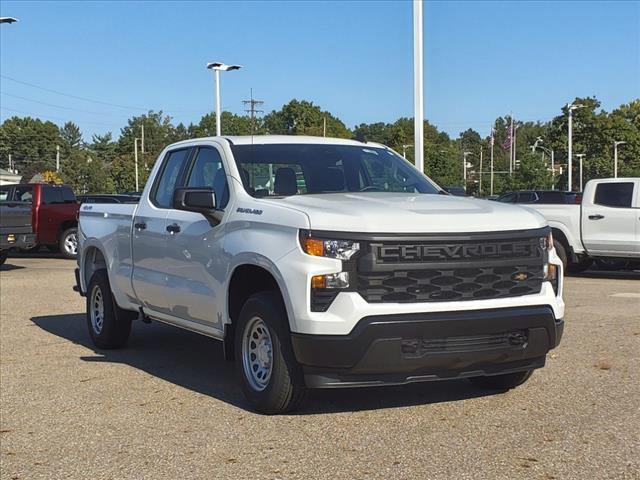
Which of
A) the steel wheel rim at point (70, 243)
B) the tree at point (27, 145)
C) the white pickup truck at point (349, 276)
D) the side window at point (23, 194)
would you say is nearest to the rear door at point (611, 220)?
the white pickup truck at point (349, 276)

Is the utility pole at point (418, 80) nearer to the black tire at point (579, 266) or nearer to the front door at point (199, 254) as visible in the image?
the black tire at point (579, 266)

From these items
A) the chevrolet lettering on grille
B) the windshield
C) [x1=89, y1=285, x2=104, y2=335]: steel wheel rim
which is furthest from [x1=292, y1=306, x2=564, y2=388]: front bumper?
[x1=89, y1=285, x2=104, y2=335]: steel wheel rim

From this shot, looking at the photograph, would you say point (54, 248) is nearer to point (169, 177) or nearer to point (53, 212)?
point (53, 212)

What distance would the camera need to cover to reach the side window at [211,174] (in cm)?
633

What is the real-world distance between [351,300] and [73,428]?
2.18 m

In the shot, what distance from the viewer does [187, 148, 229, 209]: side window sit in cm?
633

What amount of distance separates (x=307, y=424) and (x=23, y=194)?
1805cm

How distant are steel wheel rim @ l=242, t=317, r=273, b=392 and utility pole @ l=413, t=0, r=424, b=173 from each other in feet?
39.7

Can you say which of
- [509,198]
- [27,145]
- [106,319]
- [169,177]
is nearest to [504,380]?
[169,177]

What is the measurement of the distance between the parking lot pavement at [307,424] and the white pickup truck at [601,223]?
23.9 feet

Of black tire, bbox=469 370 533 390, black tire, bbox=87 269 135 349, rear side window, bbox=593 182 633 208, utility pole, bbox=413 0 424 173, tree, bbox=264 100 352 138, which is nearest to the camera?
black tire, bbox=469 370 533 390

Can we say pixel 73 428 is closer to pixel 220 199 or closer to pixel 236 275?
pixel 236 275

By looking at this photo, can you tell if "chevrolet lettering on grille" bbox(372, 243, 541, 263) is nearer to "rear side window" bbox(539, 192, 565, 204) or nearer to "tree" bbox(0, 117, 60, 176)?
"rear side window" bbox(539, 192, 565, 204)

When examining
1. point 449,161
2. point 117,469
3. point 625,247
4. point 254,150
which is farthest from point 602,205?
point 449,161
